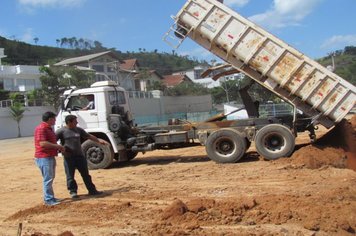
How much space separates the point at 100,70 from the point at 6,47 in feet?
105

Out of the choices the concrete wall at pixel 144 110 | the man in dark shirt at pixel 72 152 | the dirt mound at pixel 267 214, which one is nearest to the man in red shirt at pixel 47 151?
the man in dark shirt at pixel 72 152

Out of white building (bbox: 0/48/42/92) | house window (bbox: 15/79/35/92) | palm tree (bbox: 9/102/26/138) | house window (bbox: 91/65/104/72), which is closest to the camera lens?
palm tree (bbox: 9/102/26/138)

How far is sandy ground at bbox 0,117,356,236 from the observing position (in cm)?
625

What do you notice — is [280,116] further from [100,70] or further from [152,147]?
Result: [100,70]

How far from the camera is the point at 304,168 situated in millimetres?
11086

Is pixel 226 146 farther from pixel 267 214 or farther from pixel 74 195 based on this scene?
pixel 267 214

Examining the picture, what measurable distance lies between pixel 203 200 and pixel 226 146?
5.67 meters

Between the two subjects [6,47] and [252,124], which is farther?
[6,47]

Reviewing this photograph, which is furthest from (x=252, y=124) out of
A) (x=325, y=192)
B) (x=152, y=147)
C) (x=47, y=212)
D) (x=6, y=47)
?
(x=6, y=47)

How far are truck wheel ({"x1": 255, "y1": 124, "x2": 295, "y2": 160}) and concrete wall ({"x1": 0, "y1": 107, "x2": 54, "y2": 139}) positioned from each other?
40708mm

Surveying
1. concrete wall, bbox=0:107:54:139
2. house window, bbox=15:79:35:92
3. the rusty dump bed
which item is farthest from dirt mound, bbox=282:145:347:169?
house window, bbox=15:79:35:92

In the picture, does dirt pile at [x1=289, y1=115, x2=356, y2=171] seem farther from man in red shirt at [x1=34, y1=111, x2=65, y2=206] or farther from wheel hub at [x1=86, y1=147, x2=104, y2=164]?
man in red shirt at [x1=34, y1=111, x2=65, y2=206]

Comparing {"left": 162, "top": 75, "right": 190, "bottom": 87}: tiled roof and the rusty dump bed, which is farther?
{"left": 162, "top": 75, "right": 190, "bottom": 87}: tiled roof

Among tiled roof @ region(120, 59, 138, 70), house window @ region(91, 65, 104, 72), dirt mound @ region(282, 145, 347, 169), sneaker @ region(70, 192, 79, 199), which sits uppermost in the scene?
tiled roof @ region(120, 59, 138, 70)
